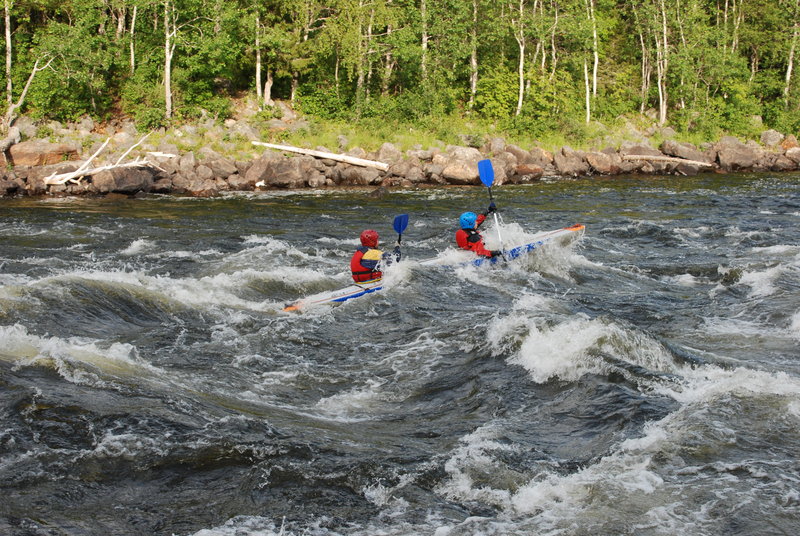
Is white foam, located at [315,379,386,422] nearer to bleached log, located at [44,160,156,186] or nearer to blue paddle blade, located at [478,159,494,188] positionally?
blue paddle blade, located at [478,159,494,188]

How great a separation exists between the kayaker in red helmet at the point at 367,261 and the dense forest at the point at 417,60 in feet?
57.2

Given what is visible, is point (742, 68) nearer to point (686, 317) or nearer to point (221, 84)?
point (221, 84)

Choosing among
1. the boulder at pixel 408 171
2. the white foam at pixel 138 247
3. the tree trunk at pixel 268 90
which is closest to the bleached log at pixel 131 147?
the tree trunk at pixel 268 90

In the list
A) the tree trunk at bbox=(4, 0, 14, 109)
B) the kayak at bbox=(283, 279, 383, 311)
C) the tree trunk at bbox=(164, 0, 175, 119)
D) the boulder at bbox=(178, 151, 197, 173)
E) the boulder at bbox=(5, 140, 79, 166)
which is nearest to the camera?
the kayak at bbox=(283, 279, 383, 311)

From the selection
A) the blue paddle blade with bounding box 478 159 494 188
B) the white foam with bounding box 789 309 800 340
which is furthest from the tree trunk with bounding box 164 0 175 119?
the white foam with bounding box 789 309 800 340

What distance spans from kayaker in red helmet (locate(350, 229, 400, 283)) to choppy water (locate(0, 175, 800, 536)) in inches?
15.4

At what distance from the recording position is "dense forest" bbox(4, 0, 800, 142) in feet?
85.9

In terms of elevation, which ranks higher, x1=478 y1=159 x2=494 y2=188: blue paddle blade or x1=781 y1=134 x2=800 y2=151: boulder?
x1=781 y1=134 x2=800 y2=151: boulder

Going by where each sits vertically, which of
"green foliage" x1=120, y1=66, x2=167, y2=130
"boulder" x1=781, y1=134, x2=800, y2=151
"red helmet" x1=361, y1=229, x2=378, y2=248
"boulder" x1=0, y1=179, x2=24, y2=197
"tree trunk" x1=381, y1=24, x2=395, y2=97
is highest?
"tree trunk" x1=381, y1=24, x2=395, y2=97

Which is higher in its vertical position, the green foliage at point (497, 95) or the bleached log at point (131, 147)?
the green foliage at point (497, 95)

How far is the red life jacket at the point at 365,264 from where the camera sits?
1052 centimetres

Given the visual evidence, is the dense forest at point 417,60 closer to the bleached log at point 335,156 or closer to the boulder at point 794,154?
the boulder at point 794,154

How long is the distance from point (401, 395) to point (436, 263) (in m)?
5.38

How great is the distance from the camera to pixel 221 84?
29344 millimetres
